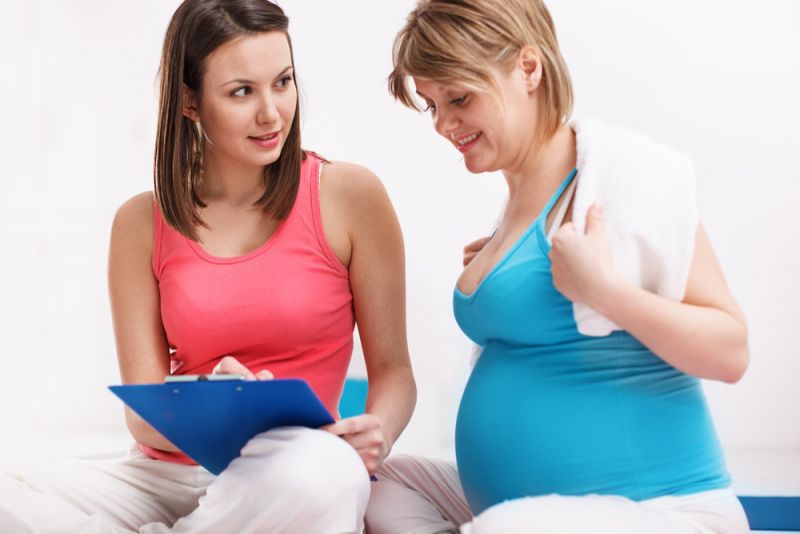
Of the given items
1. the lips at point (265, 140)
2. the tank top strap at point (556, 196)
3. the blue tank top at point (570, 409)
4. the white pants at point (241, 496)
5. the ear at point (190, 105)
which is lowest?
the white pants at point (241, 496)

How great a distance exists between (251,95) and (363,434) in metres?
0.66

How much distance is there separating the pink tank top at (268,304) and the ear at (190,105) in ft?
0.74

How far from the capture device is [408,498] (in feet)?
5.35

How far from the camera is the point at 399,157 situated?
2.93 meters

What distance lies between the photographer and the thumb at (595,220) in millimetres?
1276

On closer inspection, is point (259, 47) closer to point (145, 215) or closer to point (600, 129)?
point (145, 215)

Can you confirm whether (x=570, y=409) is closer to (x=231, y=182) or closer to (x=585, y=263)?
(x=585, y=263)

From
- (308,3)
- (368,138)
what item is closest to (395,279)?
(368,138)

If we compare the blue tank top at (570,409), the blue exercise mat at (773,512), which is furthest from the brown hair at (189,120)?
the blue exercise mat at (773,512)

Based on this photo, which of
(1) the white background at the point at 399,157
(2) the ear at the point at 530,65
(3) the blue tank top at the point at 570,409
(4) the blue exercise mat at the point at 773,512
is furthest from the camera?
(1) the white background at the point at 399,157

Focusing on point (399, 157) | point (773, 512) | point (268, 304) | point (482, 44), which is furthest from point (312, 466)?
point (399, 157)

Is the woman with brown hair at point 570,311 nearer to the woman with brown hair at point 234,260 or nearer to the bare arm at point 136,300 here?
the woman with brown hair at point 234,260

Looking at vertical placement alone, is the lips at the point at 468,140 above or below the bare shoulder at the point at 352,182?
above

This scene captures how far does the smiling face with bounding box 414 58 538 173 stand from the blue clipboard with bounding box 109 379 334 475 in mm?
467
